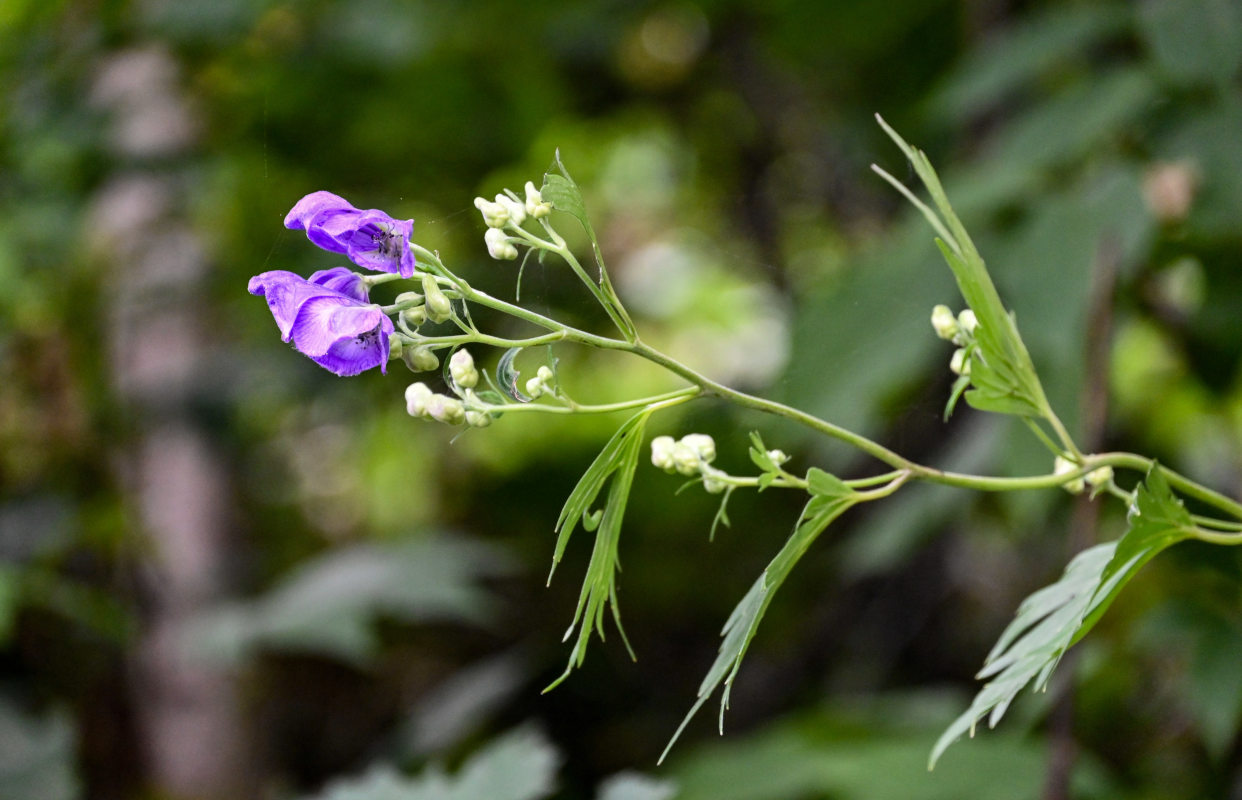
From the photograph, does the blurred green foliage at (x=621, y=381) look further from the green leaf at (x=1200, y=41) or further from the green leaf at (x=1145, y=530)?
the green leaf at (x=1145, y=530)

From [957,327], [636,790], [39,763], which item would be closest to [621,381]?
[39,763]

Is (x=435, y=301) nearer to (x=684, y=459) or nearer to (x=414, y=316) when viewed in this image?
(x=414, y=316)

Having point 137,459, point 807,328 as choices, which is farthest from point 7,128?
point 807,328

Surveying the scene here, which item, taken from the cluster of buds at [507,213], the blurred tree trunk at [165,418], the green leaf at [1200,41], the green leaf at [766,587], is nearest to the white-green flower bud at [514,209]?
the cluster of buds at [507,213]

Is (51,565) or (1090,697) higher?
(51,565)

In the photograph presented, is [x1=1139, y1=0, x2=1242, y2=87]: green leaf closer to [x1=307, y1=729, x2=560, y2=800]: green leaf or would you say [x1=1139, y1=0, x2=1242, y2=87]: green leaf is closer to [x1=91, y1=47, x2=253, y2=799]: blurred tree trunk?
[x1=307, y1=729, x2=560, y2=800]: green leaf

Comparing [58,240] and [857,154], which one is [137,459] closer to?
[58,240]
